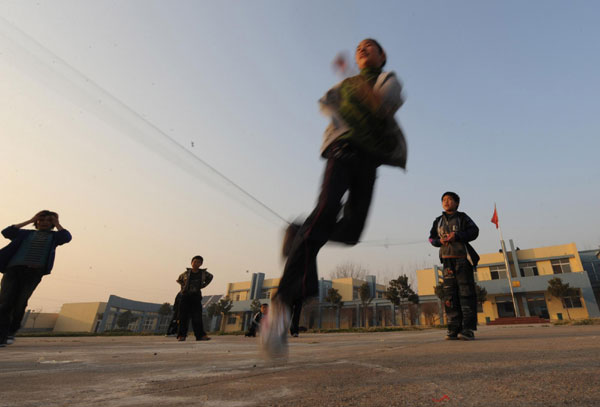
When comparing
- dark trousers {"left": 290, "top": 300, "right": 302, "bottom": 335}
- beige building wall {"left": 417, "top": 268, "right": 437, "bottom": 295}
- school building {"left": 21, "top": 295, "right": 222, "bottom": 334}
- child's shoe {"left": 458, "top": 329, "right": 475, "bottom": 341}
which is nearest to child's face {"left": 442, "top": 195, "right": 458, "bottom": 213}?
child's shoe {"left": 458, "top": 329, "right": 475, "bottom": 341}

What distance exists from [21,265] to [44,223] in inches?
24.2

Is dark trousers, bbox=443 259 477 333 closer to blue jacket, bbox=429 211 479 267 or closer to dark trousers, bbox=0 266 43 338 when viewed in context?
blue jacket, bbox=429 211 479 267

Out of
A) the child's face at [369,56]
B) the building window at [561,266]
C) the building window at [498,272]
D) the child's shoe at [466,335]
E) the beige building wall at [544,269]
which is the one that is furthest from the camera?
the building window at [498,272]

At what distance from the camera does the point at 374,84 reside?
2178mm

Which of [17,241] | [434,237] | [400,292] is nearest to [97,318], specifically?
[400,292]

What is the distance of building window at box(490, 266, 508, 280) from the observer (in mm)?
38594

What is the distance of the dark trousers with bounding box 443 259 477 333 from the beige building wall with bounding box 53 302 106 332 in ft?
206

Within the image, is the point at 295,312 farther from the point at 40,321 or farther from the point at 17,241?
the point at 40,321

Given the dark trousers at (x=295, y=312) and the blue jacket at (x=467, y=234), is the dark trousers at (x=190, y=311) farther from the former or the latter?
the blue jacket at (x=467, y=234)

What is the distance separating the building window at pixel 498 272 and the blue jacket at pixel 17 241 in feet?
145

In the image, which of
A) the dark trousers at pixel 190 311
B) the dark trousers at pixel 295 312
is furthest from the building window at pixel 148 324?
the dark trousers at pixel 295 312

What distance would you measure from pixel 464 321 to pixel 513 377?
2.63m

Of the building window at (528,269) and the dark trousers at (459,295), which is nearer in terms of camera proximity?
the dark trousers at (459,295)

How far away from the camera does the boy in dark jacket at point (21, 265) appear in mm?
3988
